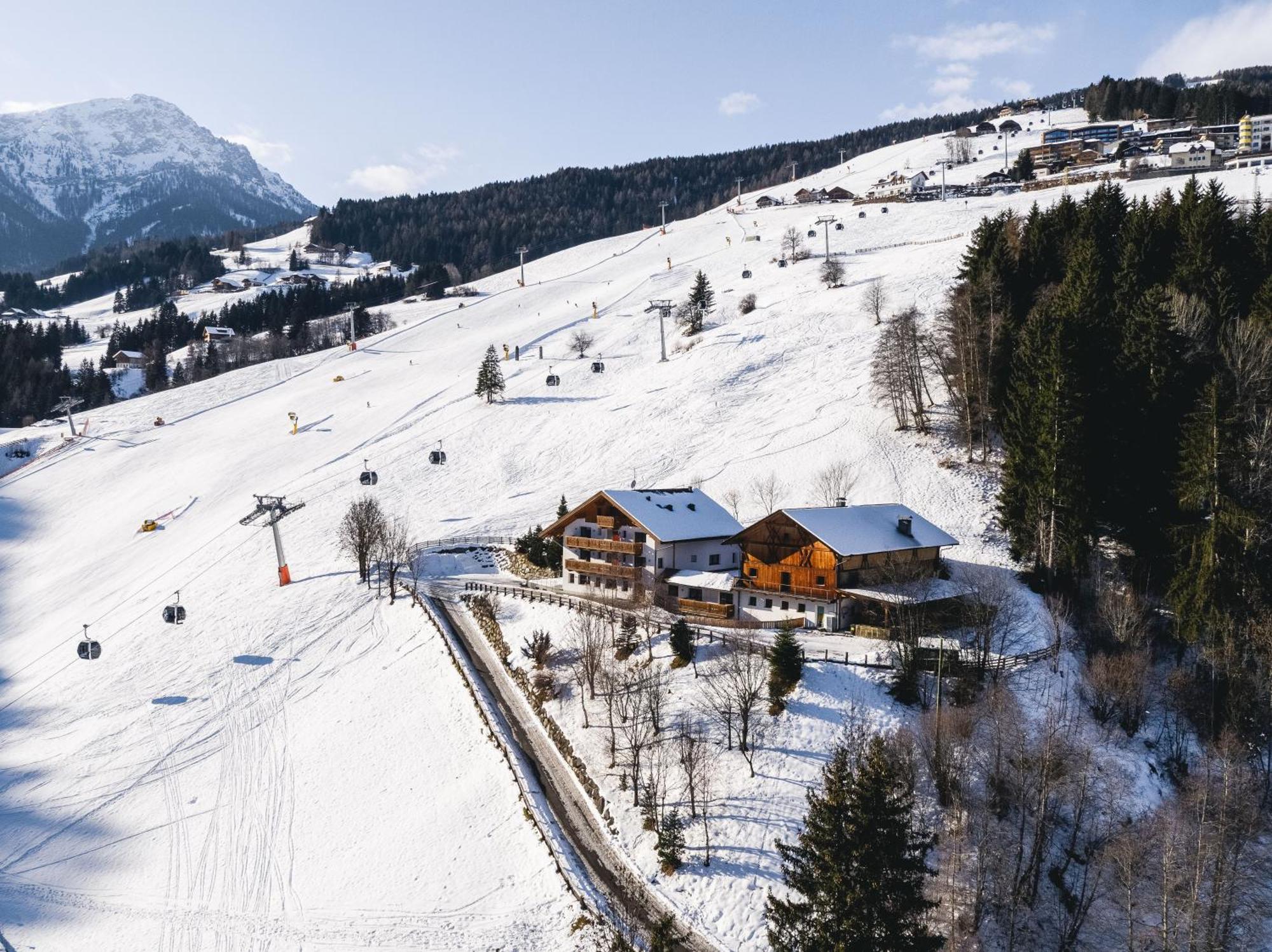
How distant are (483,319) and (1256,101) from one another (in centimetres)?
17969

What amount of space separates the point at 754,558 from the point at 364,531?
25799 mm

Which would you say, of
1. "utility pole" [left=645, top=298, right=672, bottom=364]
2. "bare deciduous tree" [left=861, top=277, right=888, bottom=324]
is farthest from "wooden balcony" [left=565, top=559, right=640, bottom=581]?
"bare deciduous tree" [left=861, top=277, right=888, bottom=324]

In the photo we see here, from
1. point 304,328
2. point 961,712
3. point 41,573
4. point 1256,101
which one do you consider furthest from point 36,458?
point 1256,101

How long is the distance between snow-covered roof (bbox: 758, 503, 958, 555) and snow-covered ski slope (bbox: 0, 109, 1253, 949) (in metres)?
3.95

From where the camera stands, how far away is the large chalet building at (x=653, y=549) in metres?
45.6

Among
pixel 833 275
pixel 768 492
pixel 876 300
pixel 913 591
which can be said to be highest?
pixel 833 275

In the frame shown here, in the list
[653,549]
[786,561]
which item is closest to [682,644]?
[786,561]

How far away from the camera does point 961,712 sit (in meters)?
31.6

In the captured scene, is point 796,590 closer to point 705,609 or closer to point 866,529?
point 866,529

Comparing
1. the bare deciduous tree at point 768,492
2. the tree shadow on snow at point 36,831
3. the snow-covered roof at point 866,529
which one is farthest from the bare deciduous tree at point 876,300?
the tree shadow on snow at point 36,831

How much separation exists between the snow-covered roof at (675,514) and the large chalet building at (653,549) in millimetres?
50

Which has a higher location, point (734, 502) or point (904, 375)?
point (904, 375)

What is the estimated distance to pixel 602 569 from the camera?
48438 mm

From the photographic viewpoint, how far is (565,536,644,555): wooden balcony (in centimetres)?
4744
